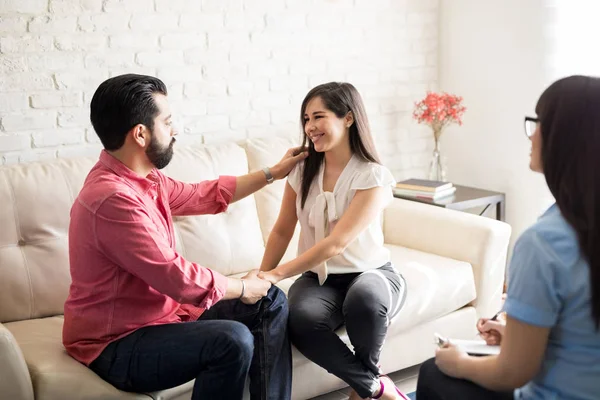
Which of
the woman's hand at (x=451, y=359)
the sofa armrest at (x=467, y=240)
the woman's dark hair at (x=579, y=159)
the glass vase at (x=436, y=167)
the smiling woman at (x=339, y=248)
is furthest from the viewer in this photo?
the glass vase at (x=436, y=167)

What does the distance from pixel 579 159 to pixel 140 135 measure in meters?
1.19

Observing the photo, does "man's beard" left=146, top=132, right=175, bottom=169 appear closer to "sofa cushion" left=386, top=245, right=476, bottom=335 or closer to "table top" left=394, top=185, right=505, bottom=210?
"sofa cushion" left=386, top=245, right=476, bottom=335

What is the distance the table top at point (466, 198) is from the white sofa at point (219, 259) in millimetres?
184

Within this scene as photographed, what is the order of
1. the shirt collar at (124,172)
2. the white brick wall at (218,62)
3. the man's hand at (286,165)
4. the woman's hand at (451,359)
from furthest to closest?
the white brick wall at (218,62)
the man's hand at (286,165)
the shirt collar at (124,172)
the woman's hand at (451,359)

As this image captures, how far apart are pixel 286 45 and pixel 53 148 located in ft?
3.69

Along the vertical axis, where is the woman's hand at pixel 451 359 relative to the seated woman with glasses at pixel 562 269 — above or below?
below

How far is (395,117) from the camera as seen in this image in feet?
12.8

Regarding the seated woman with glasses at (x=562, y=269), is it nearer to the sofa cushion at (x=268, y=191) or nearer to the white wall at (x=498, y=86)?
the sofa cushion at (x=268, y=191)

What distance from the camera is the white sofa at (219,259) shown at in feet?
6.76

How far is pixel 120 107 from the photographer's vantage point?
2.08m

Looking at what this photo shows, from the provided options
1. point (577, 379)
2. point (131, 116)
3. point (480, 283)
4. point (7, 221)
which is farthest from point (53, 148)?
point (577, 379)

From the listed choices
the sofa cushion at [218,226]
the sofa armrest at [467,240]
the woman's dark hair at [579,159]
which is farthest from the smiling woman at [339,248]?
the woman's dark hair at [579,159]

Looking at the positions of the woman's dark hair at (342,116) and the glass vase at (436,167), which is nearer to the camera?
the woman's dark hair at (342,116)

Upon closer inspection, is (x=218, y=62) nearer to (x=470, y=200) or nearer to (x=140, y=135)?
(x=140, y=135)
